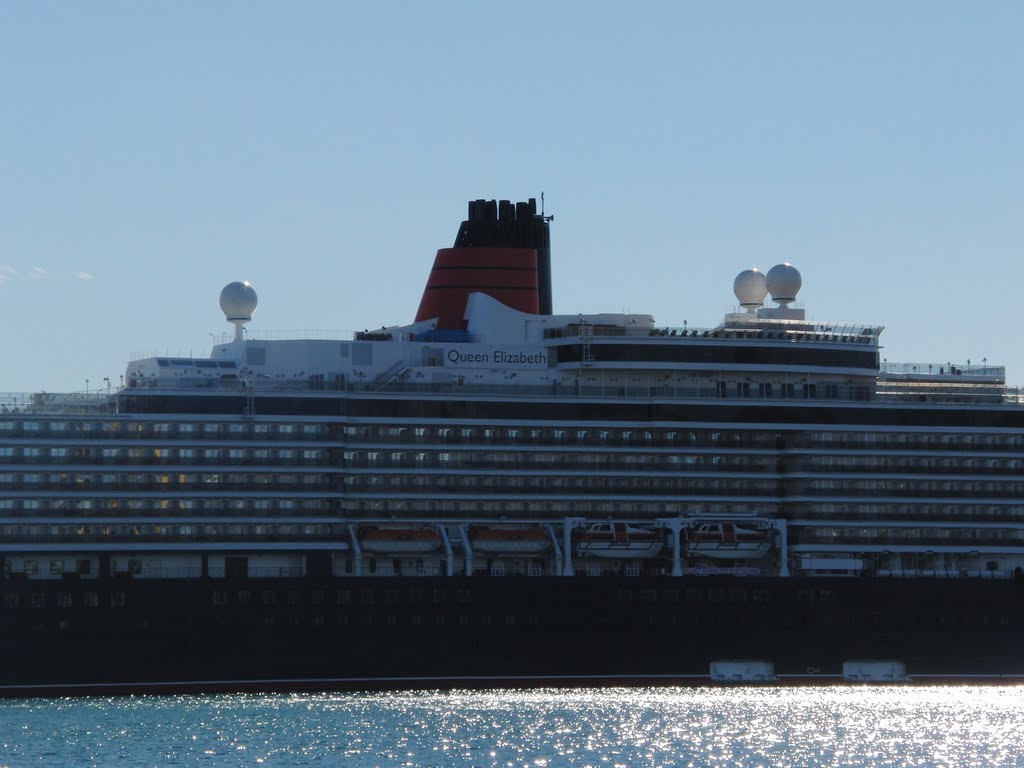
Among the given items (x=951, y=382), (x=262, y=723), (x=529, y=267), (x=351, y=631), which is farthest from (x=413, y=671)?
(x=951, y=382)

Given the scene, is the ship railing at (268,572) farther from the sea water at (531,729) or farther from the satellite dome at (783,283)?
the satellite dome at (783,283)

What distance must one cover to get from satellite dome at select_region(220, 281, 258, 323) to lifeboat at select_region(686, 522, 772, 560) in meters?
18.2

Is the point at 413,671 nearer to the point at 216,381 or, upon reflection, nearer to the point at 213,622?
the point at 213,622

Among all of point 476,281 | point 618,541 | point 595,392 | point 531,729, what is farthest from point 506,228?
point 531,729

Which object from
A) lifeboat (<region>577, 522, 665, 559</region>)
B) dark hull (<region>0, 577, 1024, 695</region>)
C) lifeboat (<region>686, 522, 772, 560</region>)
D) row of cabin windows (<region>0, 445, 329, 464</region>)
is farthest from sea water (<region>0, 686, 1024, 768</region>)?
row of cabin windows (<region>0, 445, 329, 464</region>)

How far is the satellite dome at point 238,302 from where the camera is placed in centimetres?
9044

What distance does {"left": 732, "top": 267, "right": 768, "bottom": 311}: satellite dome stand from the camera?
3743 inches

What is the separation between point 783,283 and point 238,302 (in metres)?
21.2

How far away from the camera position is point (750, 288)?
9506 centimetres

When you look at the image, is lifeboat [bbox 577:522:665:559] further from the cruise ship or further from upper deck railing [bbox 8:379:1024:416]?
upper deck railing [bbox 8:379:1024:416]

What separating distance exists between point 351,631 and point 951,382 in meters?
26.3

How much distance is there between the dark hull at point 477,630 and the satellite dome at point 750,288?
479 inches

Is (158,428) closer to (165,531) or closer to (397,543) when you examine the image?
(165,531)

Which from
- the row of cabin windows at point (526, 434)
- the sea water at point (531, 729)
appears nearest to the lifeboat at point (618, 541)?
the row of cabin windows at point (526, 434)
